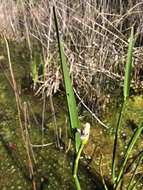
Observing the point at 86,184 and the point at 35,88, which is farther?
the point at 35,88

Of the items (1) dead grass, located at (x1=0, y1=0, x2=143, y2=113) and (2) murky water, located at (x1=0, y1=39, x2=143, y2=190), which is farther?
(1) dead grass, located at (x1=0, y1=0, x2=143, y2=113)

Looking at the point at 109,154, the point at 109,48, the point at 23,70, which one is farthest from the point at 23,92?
the point at 109,154

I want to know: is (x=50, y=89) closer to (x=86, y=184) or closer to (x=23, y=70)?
(x=23, y=70)

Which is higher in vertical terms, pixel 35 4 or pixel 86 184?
pixel 35 4

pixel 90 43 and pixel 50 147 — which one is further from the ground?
pixel 90 43

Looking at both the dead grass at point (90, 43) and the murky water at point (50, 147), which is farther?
the dead grass at point (90, 43)

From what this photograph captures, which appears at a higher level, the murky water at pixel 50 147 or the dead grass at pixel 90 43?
the dead grass at pixel 90 43

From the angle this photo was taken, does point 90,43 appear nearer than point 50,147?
No

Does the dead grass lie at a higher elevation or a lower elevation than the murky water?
higher
